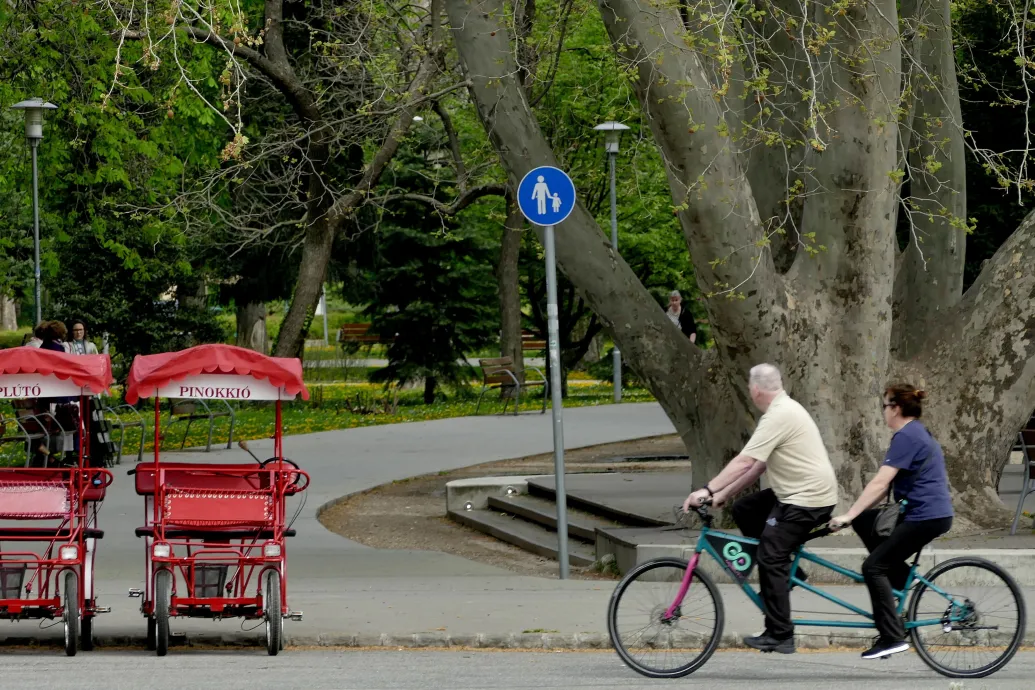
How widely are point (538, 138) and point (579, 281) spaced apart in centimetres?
125

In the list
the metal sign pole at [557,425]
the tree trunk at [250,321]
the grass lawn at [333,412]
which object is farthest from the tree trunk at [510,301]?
the metal sign pole at [557,425]

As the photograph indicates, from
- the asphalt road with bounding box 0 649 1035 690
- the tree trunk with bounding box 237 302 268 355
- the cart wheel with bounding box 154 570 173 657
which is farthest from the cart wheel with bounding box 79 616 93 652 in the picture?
the tree trunk with bounding box 237 302 268 355

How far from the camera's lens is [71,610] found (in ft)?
28.7

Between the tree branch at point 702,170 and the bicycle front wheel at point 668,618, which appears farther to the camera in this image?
the tree branch at point 702,170

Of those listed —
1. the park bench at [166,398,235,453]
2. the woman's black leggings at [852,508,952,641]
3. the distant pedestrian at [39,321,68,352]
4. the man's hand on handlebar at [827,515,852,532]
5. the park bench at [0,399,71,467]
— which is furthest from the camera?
the park bench at [166,398,235,453]

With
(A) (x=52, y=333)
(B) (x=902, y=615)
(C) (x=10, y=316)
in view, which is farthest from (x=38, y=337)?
(C) (x=10, y=316)

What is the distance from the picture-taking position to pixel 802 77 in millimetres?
12547

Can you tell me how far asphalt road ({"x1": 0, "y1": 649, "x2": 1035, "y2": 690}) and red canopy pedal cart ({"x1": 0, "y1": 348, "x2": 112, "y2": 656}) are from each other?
280mm

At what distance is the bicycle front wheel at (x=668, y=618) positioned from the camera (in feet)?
25.9

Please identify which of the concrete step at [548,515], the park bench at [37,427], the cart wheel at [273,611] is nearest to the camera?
the cart wheel at [273,611]

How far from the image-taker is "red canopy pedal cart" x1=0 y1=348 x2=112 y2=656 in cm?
890

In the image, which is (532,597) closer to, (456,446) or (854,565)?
(854,565)

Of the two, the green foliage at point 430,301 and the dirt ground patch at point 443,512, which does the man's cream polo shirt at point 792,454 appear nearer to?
the dirt ground patch at point 443,512

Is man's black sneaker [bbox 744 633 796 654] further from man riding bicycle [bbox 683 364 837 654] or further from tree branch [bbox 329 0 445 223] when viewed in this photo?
tree branch [bbox 329 0 445 223]
